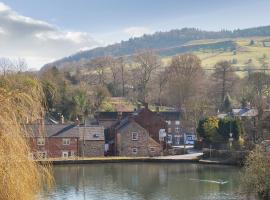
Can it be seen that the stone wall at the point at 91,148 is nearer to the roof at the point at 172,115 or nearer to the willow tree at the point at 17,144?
the roof at the point at 172,115

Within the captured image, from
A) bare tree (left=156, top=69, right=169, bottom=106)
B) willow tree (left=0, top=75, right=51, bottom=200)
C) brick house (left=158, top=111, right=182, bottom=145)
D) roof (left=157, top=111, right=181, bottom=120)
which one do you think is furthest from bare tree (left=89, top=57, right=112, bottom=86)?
willow tree (left=0, top=75, right=51, bottom=200)

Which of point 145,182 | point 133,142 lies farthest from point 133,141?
point 145,182

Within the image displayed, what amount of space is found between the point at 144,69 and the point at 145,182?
71471 mm

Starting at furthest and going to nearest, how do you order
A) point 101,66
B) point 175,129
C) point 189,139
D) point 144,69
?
point 144,69
point 101,66
point 175,129
point 189,139

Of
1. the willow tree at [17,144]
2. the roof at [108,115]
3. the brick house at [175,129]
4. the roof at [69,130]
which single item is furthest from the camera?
the brick house at [175,129]

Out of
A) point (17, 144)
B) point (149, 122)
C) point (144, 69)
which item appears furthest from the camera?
point (144, 69)

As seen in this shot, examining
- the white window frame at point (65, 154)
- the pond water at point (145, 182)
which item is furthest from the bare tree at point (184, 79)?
the pond water at point (145, 182)

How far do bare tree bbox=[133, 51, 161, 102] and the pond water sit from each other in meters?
53.7

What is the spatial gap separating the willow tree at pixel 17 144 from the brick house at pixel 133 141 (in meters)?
49.5

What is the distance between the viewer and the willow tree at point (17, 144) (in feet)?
50.7

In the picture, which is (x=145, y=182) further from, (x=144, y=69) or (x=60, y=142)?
(x=144, y=69)

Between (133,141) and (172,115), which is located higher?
(172,115)

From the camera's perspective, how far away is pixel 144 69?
117m

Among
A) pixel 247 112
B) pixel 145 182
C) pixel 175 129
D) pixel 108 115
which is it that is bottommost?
pixel 145 182
